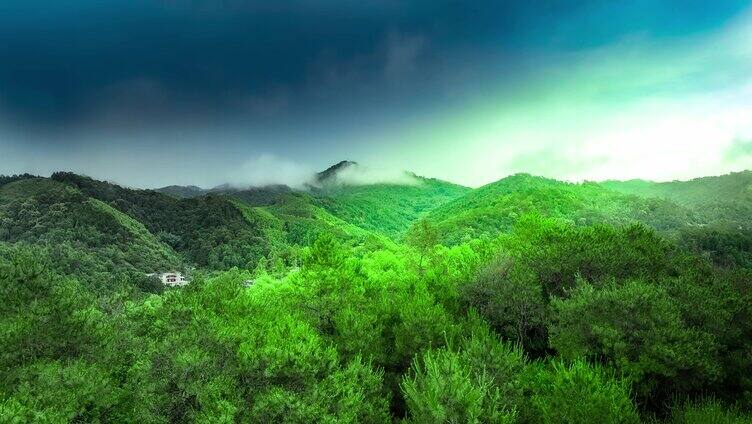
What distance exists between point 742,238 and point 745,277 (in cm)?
16473

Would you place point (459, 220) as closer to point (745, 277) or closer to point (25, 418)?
point (745, 277)

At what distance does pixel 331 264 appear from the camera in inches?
1831

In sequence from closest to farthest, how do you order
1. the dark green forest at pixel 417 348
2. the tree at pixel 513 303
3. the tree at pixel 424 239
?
1. the dark green forest at pixel 417 348
2. the tree at pixel 513 303
3. the tree at pixel 424 239

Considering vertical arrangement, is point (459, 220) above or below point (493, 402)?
above

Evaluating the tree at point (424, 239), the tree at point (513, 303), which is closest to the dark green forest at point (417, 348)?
the tree at point (513, 303)

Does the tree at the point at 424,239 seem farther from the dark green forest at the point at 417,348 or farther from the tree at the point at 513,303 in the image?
the tree at the point at 513,303

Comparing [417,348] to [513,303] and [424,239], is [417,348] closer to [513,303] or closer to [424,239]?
[513,303]

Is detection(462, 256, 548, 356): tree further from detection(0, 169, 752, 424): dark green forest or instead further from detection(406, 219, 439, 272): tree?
detection(406, 219, 439, 272): tree

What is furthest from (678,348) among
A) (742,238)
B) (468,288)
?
(742,238)

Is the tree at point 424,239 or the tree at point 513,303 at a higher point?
the tree at point 424,239

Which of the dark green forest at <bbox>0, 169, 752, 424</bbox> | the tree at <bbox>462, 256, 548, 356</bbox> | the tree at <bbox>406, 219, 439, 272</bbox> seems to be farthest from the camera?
the tree at <bbox>406, 219, 439, 272</bbox>

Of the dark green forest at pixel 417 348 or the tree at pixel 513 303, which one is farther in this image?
the tree at pixel 513 303

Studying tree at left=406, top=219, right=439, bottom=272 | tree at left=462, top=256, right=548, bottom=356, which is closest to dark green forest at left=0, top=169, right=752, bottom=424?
tree at left=462, top=256, right=548, bottom=356

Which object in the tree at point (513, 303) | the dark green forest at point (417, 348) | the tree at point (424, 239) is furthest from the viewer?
the tree at point (424, 239)
